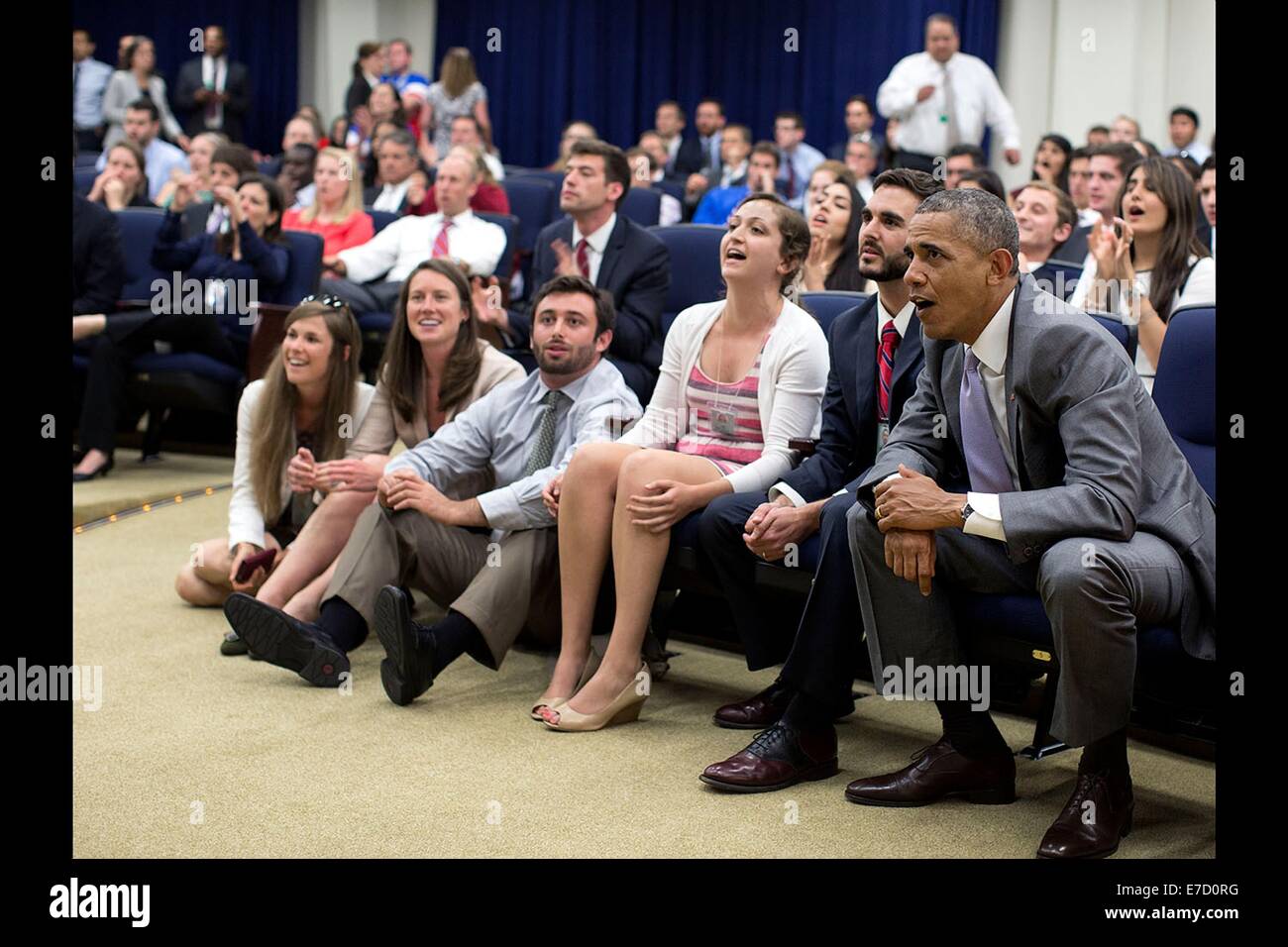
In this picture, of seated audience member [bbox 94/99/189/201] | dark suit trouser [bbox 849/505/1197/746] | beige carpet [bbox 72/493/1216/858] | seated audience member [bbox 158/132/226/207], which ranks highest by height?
seated audience member [bbox 94/99/189/201]

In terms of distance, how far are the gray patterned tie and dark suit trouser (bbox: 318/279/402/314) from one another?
206cm

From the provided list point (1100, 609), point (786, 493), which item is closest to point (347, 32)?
point (786, 493)

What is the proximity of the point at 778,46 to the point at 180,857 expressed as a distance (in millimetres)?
8181

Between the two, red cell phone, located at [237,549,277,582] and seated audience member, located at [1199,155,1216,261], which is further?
seated audience member, located at [1199,155,1216,261]

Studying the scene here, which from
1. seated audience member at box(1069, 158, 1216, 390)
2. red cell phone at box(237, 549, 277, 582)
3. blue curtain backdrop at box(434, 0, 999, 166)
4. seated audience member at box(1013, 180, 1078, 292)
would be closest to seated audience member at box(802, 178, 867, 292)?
seated audience member at box(1013, 180, 1078, 292)

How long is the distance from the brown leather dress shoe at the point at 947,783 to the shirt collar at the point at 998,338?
65 centimetres

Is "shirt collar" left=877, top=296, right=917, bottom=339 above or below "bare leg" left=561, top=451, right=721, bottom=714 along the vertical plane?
above

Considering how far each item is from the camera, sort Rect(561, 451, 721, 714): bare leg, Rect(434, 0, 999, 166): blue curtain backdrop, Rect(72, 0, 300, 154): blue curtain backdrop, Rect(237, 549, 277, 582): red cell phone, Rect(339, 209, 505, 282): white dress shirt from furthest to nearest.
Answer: Rect(72, 0, 300, 154): blue curtain backdrop < Rect(434, 0, 999, 166): blue curtain backdrop < Rect(339, 209, 505, 282): white dress shirt < Rect(237, 549, 277, 582): red cell phone < Rect(561, 451, 721, 714): bare leg

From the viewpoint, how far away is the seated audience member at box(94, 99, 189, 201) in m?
7.91

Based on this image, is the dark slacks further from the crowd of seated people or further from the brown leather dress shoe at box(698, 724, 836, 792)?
the brown leather dress shoe at box(698, 724, 836, 792)

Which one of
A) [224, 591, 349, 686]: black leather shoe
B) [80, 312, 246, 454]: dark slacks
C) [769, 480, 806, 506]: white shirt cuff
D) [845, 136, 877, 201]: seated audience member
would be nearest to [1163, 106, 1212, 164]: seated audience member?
[845, 136, 877, 201]: seated audience member

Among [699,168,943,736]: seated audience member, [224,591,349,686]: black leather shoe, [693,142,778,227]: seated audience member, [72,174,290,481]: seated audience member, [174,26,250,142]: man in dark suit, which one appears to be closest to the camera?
[699,168,943,736]: seated audience member
